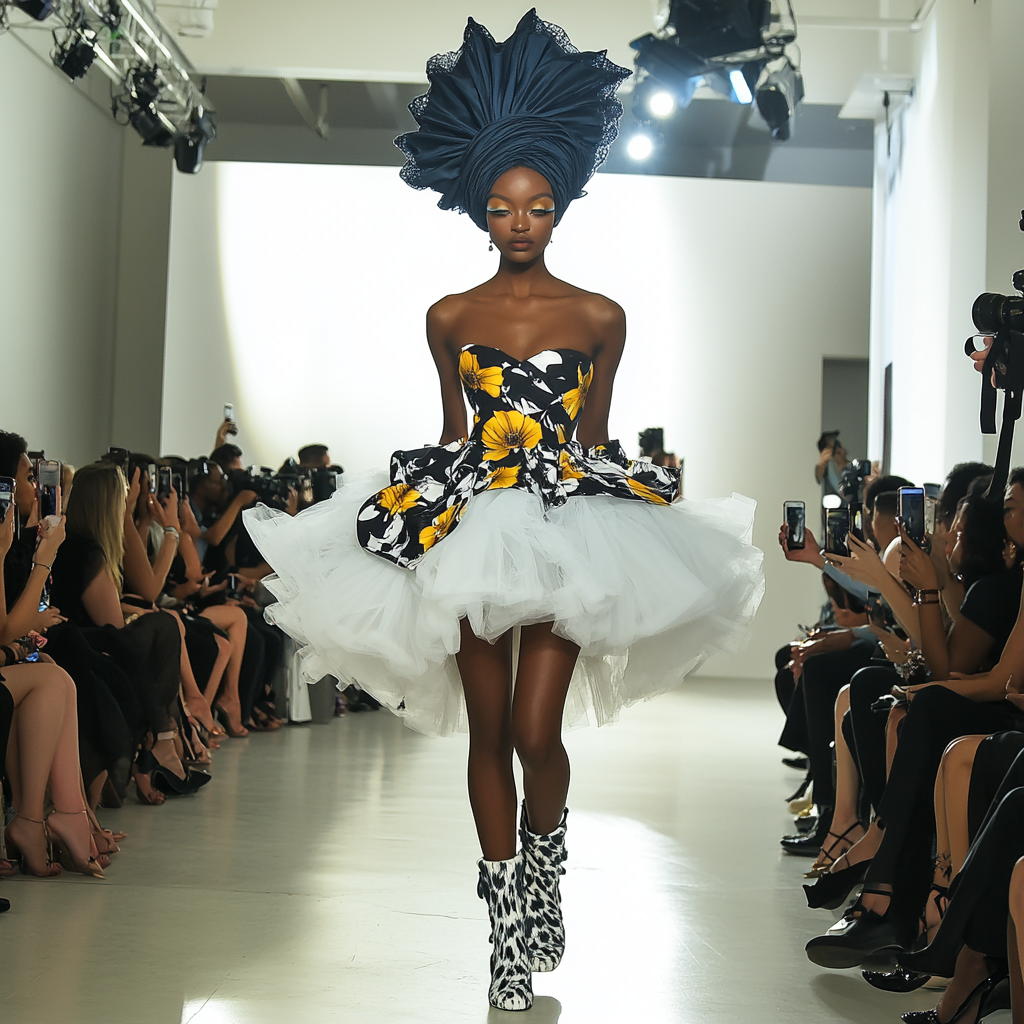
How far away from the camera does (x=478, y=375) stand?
7.70ft

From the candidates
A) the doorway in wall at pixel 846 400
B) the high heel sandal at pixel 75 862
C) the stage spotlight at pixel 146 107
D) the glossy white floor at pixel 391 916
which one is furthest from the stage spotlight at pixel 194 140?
the high heel sandal at pixel 75 862

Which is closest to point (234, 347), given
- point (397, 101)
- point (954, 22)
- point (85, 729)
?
point (397, 101)

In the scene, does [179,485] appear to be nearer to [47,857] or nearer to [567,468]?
[47,857]

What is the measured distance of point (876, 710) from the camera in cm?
285

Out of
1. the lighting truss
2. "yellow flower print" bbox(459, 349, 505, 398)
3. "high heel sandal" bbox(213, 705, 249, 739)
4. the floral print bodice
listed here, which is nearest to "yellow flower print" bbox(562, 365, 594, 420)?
the floral print bodice

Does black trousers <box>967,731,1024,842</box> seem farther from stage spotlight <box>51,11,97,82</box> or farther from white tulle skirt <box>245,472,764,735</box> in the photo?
stage spotlight <box>51,11,97,82</box>

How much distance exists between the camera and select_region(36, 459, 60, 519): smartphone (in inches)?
123

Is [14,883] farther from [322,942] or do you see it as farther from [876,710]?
[876,710]

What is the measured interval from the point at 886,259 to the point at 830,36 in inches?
52.8

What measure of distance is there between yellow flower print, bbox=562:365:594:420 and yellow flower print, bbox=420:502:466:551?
0.28 metres

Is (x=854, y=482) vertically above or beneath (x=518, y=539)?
above

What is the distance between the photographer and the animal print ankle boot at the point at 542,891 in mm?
2303

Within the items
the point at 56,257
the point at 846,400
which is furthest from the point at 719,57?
the point at 56,257

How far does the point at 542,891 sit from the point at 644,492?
742 millimetres
